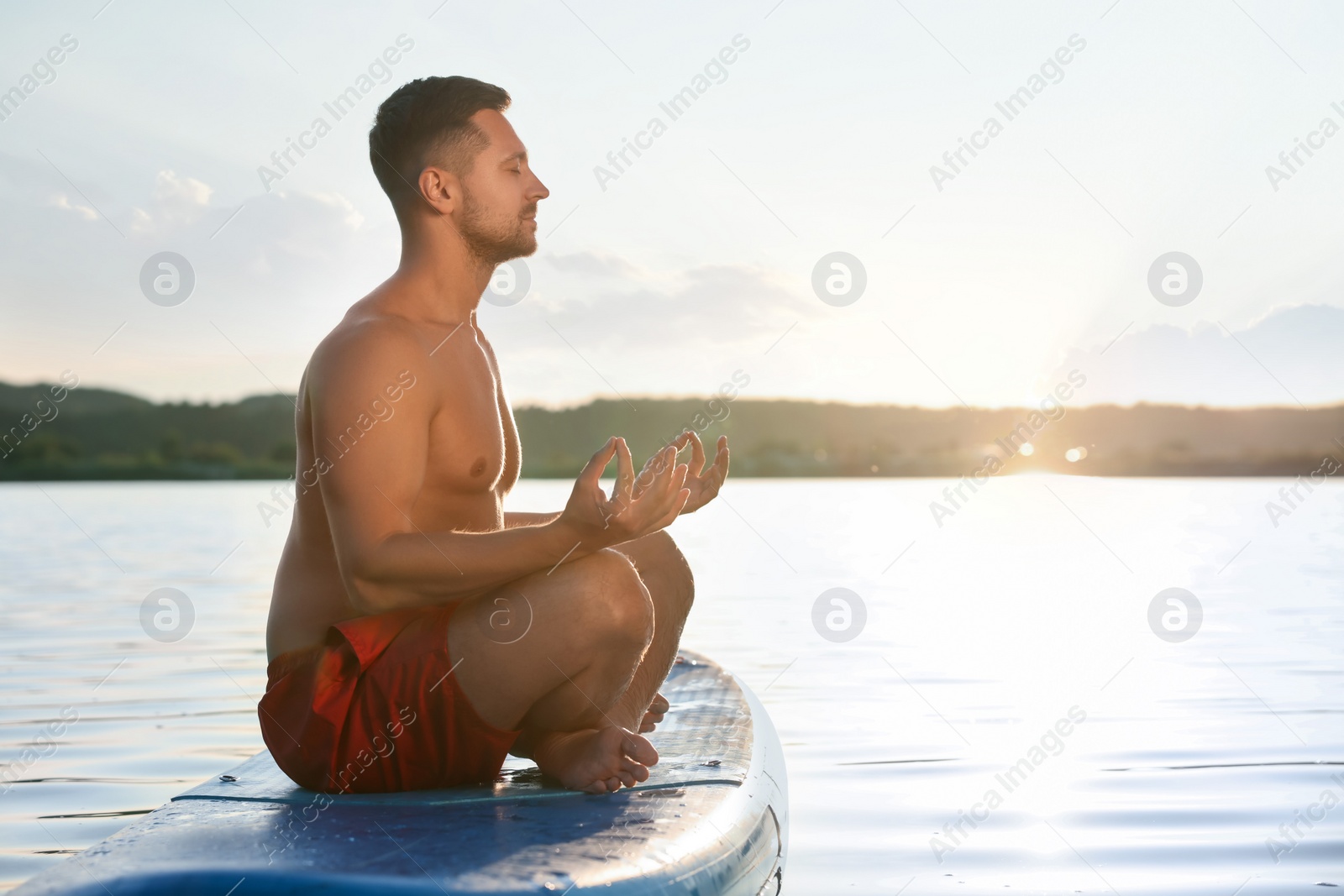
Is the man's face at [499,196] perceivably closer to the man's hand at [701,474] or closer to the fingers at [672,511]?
the man's hand at [701,474]

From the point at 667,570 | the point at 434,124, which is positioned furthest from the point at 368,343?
the point at 667,570

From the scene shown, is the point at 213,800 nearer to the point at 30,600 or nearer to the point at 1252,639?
the point at 1252,639

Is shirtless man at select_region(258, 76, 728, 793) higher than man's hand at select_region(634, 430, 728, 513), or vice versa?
man's hand at select_region(634, 430, 728, 513)

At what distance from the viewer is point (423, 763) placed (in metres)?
2.73

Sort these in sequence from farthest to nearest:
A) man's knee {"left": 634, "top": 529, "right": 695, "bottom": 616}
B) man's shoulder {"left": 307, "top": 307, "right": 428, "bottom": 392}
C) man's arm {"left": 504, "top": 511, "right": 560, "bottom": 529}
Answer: man's arm {"left": 504, "top": 511, "right": 560, "bottom": 529}, man's knee {"left": 634, "top": 529, "right": 695, "bottom": 616}, man's shoulder {"left": 307, "top": 307, "right": 428, "bottom": 392}

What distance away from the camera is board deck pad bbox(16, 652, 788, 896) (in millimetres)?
1998

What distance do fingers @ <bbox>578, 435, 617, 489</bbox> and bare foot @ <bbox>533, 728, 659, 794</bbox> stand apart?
0.74m

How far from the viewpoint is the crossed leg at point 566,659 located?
99.5 inches

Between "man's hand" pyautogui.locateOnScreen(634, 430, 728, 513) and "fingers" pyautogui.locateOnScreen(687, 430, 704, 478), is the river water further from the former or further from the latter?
"fingers" pyautogui.locateOnScreen(687, 430, 704, 478)

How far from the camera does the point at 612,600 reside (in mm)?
2547

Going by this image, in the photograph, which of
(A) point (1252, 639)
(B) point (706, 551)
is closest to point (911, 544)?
(B) point (706, 551)

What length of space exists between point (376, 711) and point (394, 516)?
47 centimetres

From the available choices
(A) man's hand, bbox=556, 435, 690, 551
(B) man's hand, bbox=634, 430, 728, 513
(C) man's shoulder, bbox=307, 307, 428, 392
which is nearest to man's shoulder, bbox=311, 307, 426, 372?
(C) man's shoulder, bbox=307, 307, 428, 392

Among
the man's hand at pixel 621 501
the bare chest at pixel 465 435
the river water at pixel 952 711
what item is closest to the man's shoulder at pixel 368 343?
the bare chest at pixel 465 435
